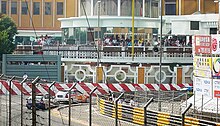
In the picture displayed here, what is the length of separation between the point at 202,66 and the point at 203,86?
Answer: 3.17 ft

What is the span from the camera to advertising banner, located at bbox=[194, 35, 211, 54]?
2783 cm

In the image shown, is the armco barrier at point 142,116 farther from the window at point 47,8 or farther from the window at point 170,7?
the window at point 47,8

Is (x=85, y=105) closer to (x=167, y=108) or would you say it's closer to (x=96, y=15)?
(x=167, y=108)

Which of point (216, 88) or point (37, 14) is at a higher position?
point (37, 14)

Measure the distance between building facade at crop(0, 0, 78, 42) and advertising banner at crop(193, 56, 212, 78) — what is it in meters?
49.9

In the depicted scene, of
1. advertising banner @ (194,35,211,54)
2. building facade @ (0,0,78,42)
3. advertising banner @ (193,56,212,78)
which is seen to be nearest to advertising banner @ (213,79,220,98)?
advertising banner @ (193,56,212,78)

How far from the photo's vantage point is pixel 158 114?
17781mm

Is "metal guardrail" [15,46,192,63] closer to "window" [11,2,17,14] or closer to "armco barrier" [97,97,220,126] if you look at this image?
"armco barrier" [97,97,220,126]

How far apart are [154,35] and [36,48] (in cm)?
993

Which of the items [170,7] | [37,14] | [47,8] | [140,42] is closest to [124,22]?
[140,42]

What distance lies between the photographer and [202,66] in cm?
2842

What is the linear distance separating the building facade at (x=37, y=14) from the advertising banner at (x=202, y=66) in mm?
49855

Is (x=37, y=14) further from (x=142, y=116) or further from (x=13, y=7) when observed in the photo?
(x=142, y=116)

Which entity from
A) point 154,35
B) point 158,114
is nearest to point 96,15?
point 154,35
